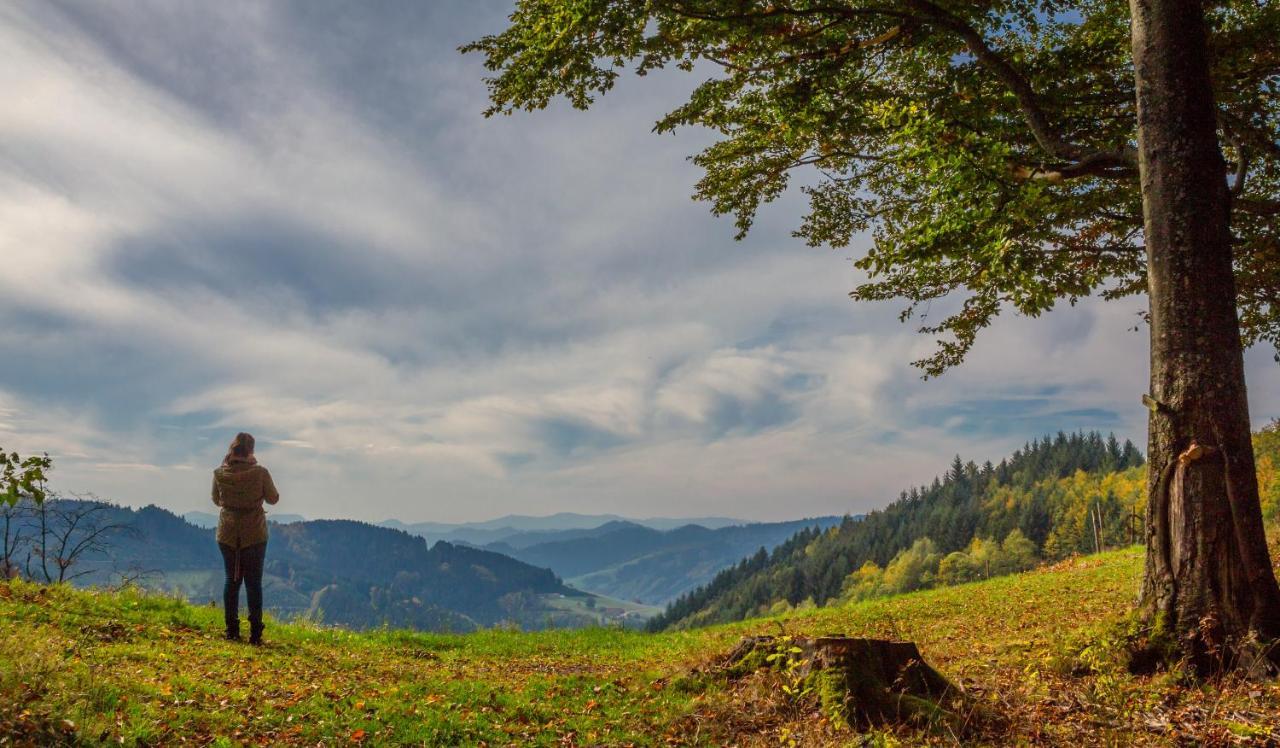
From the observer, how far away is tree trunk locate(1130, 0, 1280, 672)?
6.54 m

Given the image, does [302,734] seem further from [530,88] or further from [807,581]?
[807,581]

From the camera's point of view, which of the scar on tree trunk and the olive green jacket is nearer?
the scar on tree trunk

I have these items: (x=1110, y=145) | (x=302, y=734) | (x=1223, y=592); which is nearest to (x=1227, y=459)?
(x=1223, y=592)

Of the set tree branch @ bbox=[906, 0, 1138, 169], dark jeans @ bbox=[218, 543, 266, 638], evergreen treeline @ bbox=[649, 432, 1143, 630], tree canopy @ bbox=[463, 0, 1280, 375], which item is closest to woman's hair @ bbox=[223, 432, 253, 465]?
dark jeans @ bbox=[218, 543, 266, 638]

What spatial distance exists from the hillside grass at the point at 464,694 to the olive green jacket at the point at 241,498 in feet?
5.02

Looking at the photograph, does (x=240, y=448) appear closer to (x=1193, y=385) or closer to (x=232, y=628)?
(x=232, y=628)

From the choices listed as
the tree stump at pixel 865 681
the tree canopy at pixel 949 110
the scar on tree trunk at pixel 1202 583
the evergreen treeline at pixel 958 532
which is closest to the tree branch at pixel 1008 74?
the tree canopy at pixel 949 110

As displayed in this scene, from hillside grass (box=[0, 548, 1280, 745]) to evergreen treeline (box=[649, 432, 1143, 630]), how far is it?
94936 millimetres

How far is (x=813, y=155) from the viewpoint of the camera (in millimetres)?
12836

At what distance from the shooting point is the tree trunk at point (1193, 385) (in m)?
6.54

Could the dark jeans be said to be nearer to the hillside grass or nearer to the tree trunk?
the hillside grass

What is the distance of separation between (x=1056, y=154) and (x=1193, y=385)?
14.0 feet

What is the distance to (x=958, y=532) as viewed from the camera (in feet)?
441

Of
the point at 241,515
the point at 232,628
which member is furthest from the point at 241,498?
the point at 232,628
